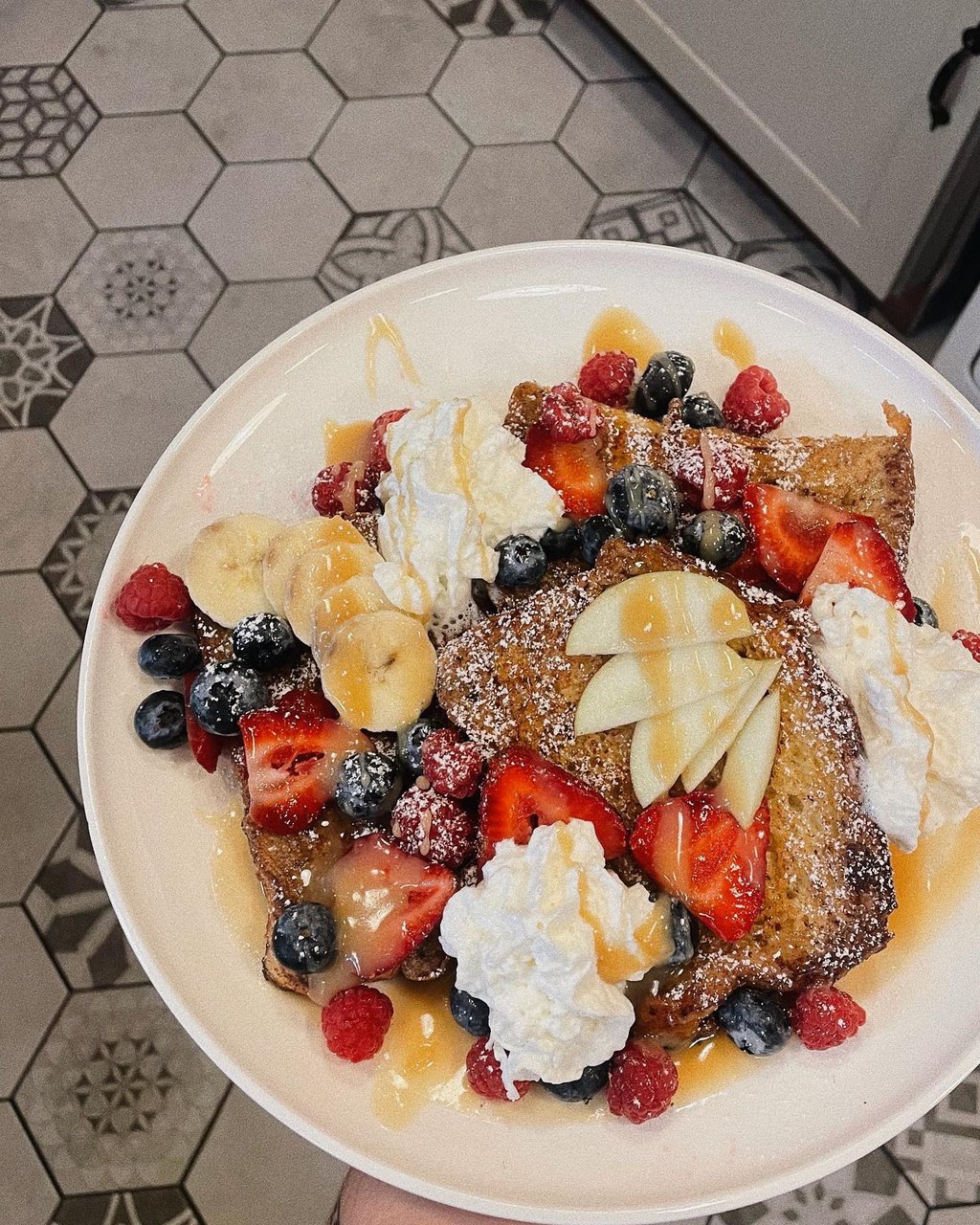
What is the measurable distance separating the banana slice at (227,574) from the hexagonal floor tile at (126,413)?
1.00 meters

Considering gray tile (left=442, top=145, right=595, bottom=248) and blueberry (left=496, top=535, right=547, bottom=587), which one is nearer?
blueberry (left=496, top=535, right=547, bottom=587)

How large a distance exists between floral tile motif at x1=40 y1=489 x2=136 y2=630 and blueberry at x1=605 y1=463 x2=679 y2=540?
1354mm

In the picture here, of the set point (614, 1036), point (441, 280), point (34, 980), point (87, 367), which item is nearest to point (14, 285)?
point (87, 367)

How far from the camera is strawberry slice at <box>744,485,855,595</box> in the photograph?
59.5 inches

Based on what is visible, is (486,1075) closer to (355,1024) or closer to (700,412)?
(355,1024)

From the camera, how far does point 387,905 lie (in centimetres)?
134

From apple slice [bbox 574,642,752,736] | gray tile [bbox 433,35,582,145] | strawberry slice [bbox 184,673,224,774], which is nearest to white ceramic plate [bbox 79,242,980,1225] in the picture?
strawberry slice [bbox 184,673,224,774]

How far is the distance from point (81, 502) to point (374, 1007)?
1.55 metres

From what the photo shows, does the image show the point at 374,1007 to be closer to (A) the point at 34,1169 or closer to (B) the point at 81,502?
(A) the point at 34,1169

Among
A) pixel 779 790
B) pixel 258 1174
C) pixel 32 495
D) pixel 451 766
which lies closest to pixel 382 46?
pixel 32 495

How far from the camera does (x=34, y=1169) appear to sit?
1973 mm

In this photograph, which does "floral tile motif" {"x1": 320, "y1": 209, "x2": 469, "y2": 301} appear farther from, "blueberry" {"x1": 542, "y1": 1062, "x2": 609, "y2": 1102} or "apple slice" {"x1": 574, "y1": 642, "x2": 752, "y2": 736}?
"blueberry" {"x1": 542, "y1": 1062, "x2": 609, "y2": 1102}

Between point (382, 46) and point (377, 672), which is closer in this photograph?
point (377, 672)

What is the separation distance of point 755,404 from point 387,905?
0.94 metres
